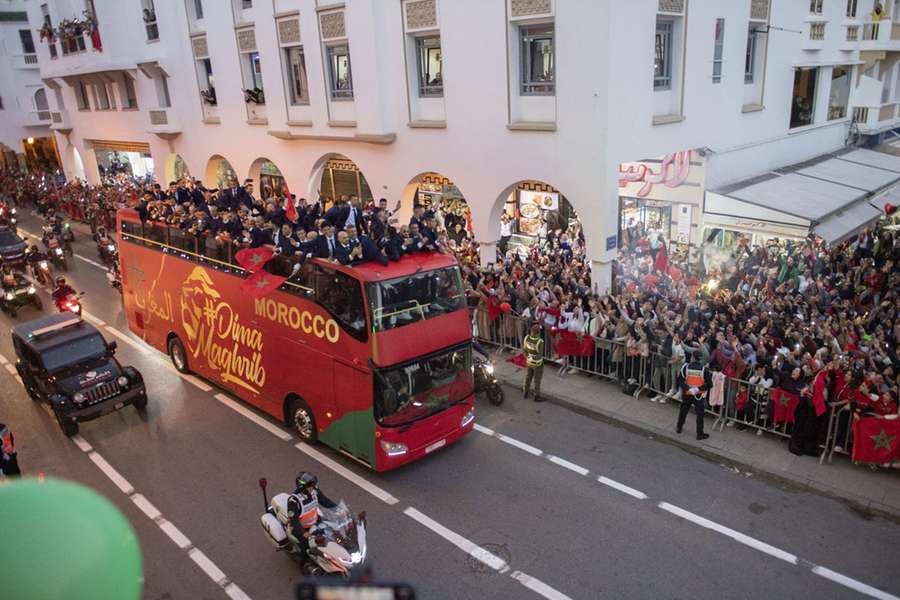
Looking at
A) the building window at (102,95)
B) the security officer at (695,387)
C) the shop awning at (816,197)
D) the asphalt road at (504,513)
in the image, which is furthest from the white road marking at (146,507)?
the building window at (102,95)

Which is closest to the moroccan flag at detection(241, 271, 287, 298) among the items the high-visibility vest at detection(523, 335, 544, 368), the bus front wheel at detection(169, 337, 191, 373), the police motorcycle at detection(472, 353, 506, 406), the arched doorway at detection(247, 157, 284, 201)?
the bus front wheel at detection(169, 337, 191, 373)

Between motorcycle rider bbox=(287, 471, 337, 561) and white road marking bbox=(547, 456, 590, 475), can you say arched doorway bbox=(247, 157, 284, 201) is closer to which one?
white road marking bbox=(547, 456, 590, 475)

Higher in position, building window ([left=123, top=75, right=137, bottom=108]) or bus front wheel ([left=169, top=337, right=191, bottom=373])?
building window ([left=123, top=75, right=137, bottom=108])

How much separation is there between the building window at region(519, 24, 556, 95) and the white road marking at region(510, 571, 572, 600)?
11.1 m

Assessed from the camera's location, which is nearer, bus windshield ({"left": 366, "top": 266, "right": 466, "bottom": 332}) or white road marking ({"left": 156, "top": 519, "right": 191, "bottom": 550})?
white road marking ({"left": 156, "top": 519, "right": 191, "bottom": 550})

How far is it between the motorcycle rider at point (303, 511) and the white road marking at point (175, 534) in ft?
7.48

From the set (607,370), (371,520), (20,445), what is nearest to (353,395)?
(371,520)

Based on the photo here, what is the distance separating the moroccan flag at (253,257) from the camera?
1194 centimetres

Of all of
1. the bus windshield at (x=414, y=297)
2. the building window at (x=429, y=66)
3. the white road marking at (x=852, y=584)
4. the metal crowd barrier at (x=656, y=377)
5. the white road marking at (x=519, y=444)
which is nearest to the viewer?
the white road marking at (x=852, y=584)

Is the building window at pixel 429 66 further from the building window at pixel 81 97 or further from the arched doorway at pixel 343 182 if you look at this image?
the building window at pixel 81 97

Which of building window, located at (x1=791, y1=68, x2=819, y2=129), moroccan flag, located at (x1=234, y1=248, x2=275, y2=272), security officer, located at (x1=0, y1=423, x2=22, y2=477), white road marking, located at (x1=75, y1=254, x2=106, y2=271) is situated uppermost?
building window, located at (x1=791, y1=68, x2=819, y2=129)

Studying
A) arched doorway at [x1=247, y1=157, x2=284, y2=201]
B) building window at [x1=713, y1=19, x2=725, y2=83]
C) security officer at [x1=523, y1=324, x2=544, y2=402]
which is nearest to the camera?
security officer at [x1=523, y1=324, x2=544, y2=402]

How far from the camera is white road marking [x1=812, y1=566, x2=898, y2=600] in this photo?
7.88 metres

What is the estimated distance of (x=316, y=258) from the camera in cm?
1070
